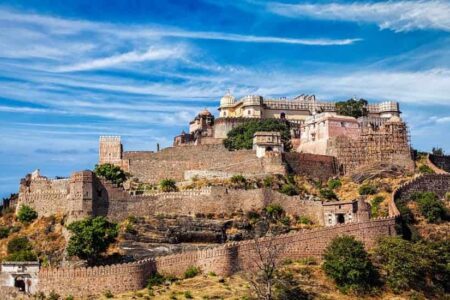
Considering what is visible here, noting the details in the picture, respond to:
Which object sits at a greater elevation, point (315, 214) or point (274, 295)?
point (315, 214)

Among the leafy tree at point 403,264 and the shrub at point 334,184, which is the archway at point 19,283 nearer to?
the leafy tree at point 403,264

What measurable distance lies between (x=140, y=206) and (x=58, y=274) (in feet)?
48.2

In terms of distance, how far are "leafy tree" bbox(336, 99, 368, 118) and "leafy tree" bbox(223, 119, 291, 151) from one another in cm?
674

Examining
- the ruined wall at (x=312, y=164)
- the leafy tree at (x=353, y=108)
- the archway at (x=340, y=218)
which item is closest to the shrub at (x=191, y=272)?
the archway at (x=340, y=218)

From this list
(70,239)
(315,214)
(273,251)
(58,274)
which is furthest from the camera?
(315,214)

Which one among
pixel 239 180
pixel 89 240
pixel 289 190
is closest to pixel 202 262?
pixel 89 240

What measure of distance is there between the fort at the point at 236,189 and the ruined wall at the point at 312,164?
0.11 metres

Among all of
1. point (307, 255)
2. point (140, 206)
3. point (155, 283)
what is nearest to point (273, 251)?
point (307, 255)

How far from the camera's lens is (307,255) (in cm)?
6200

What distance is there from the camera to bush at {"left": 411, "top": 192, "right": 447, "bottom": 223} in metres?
69.8

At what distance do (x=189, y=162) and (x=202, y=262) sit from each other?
79.0 ft

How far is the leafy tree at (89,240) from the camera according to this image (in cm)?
6341

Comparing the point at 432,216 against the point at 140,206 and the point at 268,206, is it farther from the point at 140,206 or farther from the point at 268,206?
the point at 140,206

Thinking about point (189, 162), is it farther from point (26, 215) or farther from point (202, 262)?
point (202, 262)
